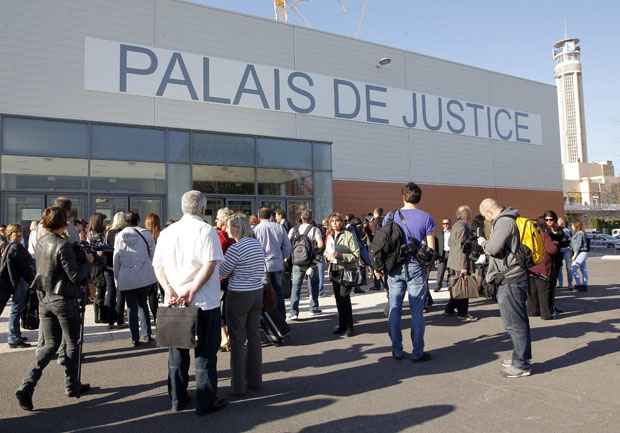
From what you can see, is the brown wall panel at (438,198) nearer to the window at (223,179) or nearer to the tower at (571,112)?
the window at (223,179)

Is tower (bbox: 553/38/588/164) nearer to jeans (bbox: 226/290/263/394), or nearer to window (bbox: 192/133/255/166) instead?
window (bbox: 192/133/255/166)

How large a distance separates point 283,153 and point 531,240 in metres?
12.8

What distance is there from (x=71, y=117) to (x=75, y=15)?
10.8 feet

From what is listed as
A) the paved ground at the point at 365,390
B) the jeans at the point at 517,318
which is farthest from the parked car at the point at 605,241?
the jeans at the point at 517,318

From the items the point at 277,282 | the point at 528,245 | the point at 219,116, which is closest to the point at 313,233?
the point at 277,282

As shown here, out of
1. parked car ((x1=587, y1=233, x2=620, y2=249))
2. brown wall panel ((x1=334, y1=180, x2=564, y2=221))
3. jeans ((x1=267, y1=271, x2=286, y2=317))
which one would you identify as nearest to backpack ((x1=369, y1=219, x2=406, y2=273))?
jeans ((x1=267, y1=271, x2=286, y2=317))

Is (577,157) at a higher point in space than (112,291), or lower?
higher

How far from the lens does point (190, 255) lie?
12.4 ft

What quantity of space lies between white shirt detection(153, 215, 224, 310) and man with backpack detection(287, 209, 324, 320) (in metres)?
3.91

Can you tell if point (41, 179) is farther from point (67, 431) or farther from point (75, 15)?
point (67, 431)

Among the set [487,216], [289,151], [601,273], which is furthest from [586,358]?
[289,151]

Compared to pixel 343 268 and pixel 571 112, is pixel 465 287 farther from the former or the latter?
pixel 571 112

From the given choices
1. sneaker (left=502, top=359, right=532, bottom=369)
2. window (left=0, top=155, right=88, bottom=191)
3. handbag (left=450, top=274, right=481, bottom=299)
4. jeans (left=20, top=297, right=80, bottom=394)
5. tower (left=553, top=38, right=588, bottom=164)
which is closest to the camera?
jeans (left=20, top=297, right=80, bottom=394)

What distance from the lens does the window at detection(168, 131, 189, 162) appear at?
1502cm
